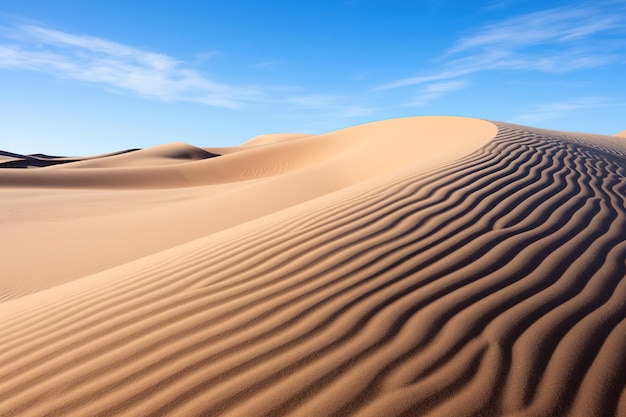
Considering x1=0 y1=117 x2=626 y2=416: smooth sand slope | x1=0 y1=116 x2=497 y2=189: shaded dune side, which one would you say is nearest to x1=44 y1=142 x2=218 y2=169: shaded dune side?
x1=0 y1=116 x2=497 y2=189: shaded dune side

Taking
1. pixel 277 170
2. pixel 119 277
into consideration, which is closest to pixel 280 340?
pixel 119 277

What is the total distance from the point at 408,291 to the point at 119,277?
7.79 feet

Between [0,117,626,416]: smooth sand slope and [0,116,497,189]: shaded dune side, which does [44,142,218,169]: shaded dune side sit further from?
[0,117,626,416]: smooth sand slope

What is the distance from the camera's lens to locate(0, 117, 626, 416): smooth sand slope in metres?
2.05

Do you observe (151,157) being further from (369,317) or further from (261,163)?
(369,317)

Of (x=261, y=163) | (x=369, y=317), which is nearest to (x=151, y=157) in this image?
(x=261, y=163)

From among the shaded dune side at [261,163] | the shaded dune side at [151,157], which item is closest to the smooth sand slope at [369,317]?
the shaded dune side at [261,163]

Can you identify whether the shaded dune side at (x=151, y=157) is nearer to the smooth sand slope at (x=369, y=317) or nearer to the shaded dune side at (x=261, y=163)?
the shaded dune side at (x=261, y=163)

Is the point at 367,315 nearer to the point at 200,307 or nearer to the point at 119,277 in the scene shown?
the point at 200,307

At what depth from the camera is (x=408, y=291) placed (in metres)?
2.81

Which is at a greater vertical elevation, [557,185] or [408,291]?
[557,185]

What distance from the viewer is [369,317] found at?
256cm

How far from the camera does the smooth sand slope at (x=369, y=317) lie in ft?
6.74

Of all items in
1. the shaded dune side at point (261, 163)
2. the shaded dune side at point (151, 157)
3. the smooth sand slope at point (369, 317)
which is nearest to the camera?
the smooth sand slope at point (369, 317)
